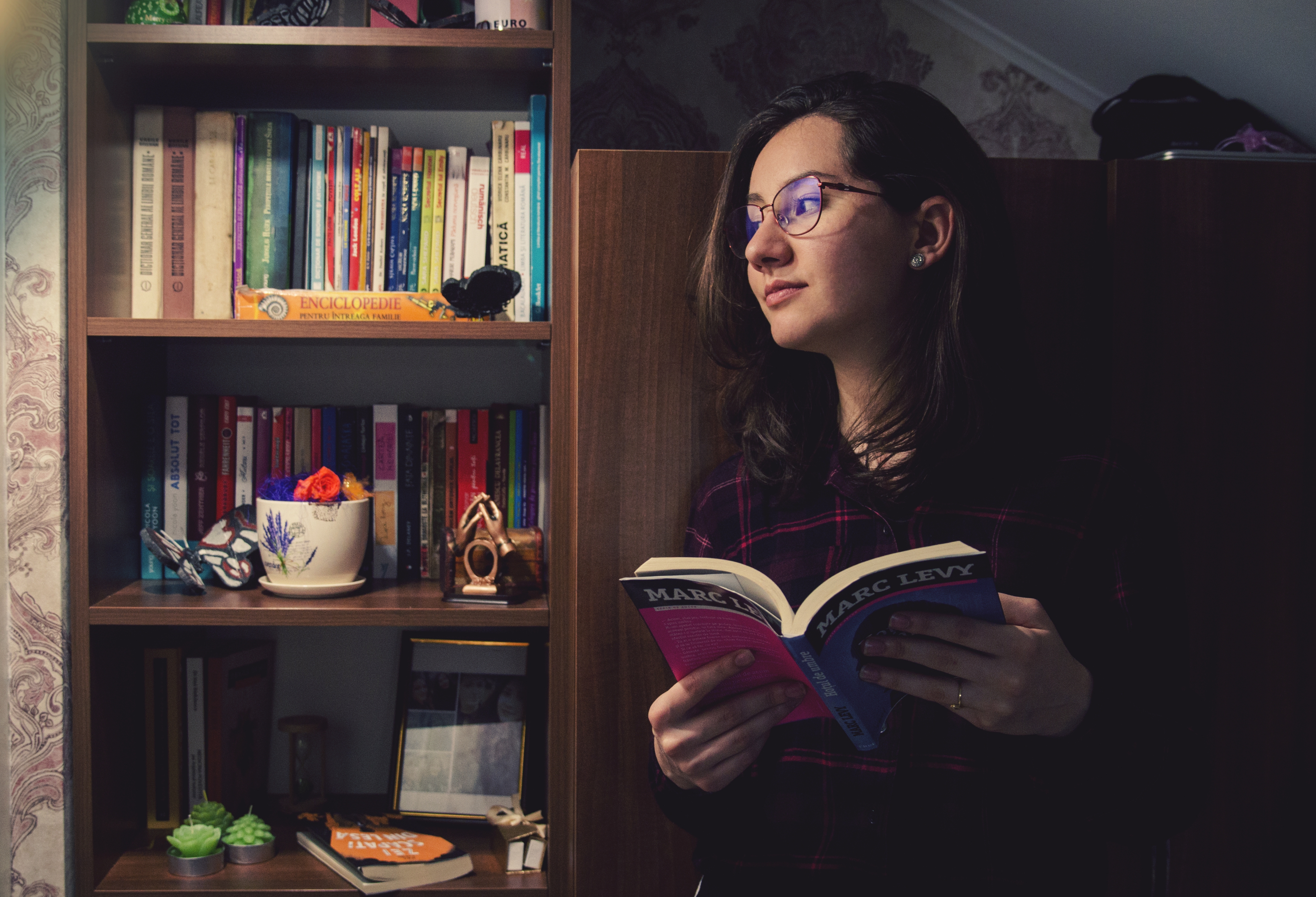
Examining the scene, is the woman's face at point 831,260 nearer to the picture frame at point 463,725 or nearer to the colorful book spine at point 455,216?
the colorful book spine at point 455,216

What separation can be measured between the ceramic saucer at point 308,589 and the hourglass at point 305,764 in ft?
1.03

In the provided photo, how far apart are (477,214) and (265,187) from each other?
13.9 inches

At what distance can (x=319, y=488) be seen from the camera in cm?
136

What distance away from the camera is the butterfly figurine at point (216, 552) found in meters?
1.37

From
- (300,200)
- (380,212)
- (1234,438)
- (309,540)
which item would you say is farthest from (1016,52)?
(309,540)

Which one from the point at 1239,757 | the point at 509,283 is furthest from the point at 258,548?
the point at 1239,757

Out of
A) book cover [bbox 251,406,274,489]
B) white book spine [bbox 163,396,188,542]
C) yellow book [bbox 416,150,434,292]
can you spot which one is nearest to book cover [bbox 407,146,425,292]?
yellow book [bbox 416,150,434,292]

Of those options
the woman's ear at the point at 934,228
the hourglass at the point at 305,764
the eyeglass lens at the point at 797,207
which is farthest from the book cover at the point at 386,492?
the woman's ear at the point at 934,228

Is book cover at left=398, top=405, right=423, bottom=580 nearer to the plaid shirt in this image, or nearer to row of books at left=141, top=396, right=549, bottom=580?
row of books at left=141, top=396, right=549, bottom=580

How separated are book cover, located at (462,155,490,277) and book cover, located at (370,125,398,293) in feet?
0.45

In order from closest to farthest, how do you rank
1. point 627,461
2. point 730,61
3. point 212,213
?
1. point 627,461
2. point 212,213
3. point 730,61

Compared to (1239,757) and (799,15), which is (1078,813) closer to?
(1239,757)

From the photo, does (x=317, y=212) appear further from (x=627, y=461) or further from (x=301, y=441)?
(x=627, y=461)

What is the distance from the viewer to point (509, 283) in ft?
4.33
